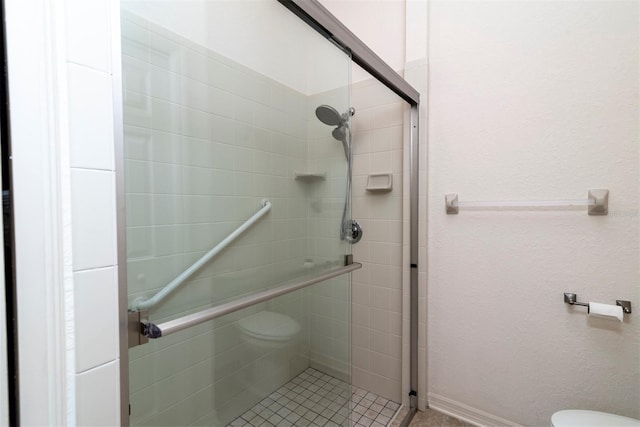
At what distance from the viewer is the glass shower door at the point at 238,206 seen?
767 millimetres

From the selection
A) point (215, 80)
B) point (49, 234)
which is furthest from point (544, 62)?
A: point (49, 234)

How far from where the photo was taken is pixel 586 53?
3.82 ft

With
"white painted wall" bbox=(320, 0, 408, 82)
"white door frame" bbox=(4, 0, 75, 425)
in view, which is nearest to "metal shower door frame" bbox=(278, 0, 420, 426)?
"white painted wall" bbox=(320, 0, 408, 82)

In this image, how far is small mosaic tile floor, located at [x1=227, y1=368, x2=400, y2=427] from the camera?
1148 millimetres

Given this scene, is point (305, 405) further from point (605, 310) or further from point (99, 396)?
point (605, 310)

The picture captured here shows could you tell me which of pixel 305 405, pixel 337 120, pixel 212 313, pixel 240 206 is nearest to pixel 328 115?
pixel 337 120

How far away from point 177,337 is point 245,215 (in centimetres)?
46

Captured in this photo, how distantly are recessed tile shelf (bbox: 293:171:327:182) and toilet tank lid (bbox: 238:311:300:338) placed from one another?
1.77 feet

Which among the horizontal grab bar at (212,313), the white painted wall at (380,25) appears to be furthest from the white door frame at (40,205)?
the white painted wall at (380,25)

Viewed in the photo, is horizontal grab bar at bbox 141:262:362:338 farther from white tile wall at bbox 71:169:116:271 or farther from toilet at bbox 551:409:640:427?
toilet at bbox 551:409:640:427

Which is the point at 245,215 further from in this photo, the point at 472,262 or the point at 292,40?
the point at 472,262

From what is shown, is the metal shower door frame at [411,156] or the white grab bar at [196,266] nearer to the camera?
the white grab bar at [196,266]

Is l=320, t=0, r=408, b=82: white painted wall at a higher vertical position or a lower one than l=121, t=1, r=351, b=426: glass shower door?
higher

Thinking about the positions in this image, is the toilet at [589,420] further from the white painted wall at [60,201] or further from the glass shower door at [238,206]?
the white painted wall at [60,201]
